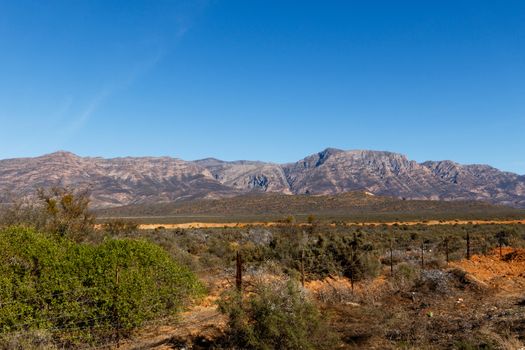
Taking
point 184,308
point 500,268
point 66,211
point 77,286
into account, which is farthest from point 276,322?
point 500,268

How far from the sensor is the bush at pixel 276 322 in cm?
941

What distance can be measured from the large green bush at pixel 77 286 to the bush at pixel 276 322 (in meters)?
2.04

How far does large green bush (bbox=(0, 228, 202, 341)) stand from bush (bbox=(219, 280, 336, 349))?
80.2 inches

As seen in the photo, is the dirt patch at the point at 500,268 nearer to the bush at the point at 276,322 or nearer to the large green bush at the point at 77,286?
the bush at the point at 276,322

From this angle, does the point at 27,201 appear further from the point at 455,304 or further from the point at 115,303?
the point at 455,304

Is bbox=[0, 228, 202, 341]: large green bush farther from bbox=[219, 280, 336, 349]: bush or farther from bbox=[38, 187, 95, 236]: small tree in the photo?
bbox=[38, 187, 95, 236]: small tree

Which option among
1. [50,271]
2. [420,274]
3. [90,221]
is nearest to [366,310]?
[420,274]

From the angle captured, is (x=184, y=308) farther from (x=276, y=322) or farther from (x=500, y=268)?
(x=500, y=268)

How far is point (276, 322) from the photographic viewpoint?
9453 mm

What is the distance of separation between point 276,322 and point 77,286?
4428mm

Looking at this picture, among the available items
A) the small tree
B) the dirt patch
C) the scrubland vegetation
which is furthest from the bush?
the dirt patch

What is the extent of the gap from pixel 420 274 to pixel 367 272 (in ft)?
9.01

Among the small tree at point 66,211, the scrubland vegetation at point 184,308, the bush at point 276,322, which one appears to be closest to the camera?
the bush at point 276,322

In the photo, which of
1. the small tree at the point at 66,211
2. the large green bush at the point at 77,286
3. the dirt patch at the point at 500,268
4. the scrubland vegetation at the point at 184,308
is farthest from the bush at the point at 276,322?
the dirt patch at the point at 500,268
